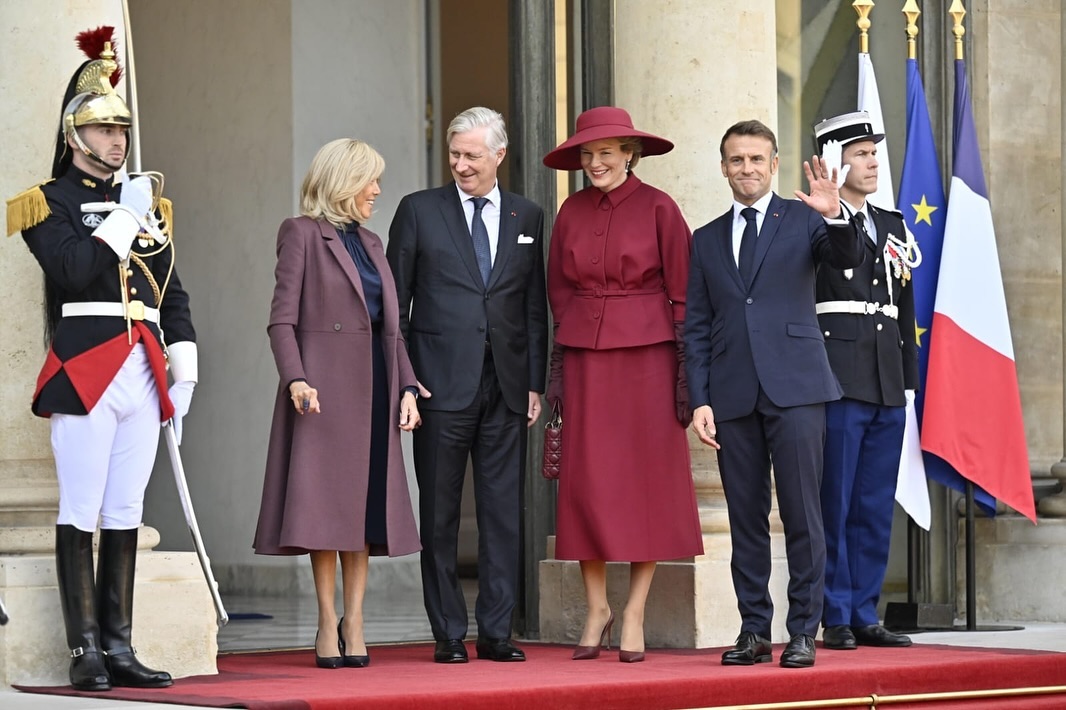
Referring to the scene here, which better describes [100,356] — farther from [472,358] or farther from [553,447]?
[553,447]

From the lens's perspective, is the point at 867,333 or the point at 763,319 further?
the point at 867,333

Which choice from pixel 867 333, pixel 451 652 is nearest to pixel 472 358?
pixel 451 652

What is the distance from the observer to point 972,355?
835cm

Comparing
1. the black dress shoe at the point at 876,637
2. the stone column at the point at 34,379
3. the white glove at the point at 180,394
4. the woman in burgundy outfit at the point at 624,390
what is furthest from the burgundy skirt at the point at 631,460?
the white glove at the point at 180,394

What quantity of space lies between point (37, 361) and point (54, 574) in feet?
2.39

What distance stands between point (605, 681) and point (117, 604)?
1482 millimetres

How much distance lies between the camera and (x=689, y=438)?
777cm

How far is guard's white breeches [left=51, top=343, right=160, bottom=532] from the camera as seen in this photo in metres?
5.75

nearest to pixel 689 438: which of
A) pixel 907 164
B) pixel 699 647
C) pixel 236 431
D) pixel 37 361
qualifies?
pixel 699 647

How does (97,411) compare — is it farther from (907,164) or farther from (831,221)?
(907,164)

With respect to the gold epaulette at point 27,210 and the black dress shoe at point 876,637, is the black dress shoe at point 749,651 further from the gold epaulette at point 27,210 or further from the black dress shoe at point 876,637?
the gold epaulette at point 27,210

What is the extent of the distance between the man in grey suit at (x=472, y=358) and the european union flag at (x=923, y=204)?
221 cm

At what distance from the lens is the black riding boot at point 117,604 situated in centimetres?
580

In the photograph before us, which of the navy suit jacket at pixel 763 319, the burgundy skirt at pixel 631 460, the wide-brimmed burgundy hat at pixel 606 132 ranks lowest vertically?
the burgundy skirt at pixel 631 460
